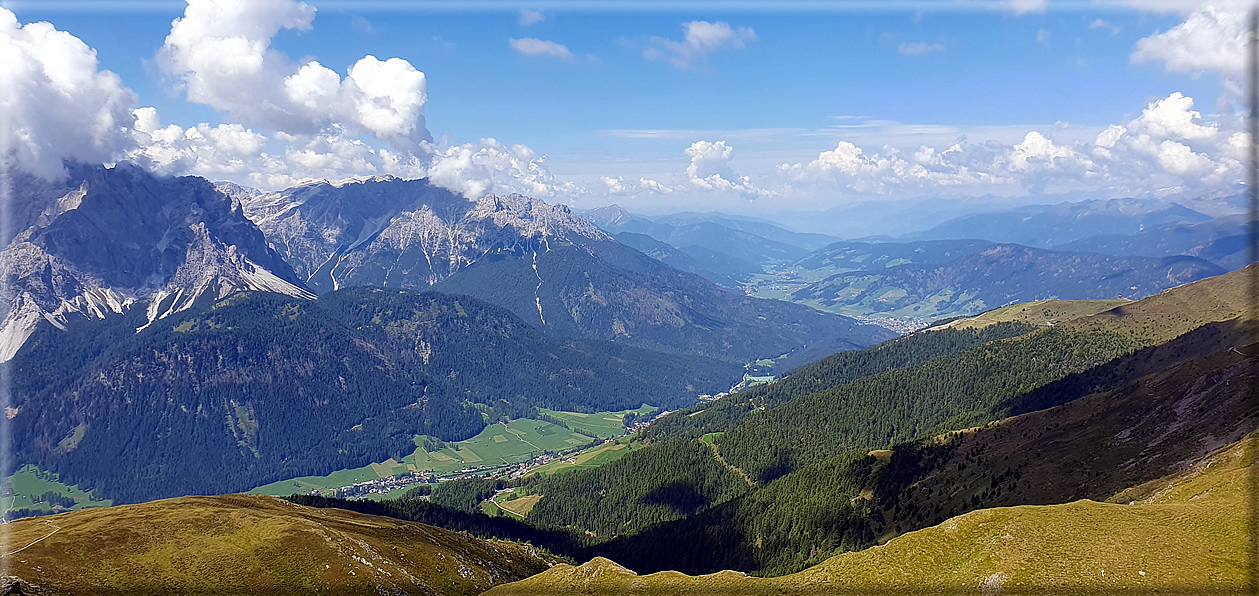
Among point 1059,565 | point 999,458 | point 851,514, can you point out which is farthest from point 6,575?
point 999,458

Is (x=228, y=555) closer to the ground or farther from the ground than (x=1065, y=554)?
closer to the ground

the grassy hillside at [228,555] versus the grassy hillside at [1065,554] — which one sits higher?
the grassy hillside at [1065,554]

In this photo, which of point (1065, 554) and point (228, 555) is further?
point (228, 555)

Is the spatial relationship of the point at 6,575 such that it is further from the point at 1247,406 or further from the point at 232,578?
the point at 1247,406

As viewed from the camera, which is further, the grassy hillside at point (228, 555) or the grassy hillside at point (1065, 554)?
the grassy hillside at point (228, 555)
